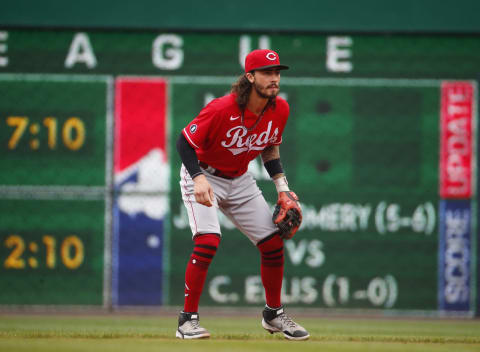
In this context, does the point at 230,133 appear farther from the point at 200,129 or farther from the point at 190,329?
the point at 190,329

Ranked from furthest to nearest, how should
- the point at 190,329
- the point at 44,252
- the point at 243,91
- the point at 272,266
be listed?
the point at 44,252 < the point at 272,266 < the point at 243,91 < the point at 190,329

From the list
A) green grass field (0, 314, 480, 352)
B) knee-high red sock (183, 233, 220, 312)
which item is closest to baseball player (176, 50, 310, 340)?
knee-high red sock (183, 233, 220, 312)

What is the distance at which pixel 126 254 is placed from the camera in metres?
8.20

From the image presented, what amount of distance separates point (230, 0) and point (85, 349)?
4502mm

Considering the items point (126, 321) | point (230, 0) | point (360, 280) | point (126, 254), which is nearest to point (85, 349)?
point (126, 321)

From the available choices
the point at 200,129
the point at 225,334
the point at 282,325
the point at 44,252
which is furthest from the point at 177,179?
the point at 282,325

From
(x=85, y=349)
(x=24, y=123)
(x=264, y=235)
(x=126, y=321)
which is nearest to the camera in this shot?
(x=85, y=349)

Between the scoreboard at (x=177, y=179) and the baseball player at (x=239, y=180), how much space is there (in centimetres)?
226

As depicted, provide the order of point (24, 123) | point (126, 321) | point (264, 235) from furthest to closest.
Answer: point (24, 123) < point (126, 321) < point (264, 235)

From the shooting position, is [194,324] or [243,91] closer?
[194,324]

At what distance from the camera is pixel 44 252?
26.8 ft

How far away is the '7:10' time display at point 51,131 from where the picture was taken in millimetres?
8156

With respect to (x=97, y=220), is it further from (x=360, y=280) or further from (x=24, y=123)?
(x=360, y=280)

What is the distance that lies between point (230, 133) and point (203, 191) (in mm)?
474
